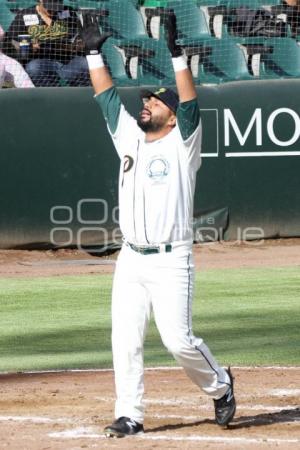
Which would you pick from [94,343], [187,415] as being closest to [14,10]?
[94,343]

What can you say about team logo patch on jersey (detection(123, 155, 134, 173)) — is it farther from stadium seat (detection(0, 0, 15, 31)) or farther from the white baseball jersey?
stadium seat (detection(0, 0, 15, 31))

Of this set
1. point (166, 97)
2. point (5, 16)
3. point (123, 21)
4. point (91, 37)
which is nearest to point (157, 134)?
point (166, 97)

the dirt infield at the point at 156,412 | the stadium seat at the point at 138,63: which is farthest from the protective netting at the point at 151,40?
the dirt infield at the point at 156,412

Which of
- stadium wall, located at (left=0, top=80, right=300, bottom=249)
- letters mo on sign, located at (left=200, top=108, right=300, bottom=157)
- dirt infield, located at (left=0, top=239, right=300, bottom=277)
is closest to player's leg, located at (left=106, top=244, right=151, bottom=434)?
dirt infield, located at (left=0, top=239, right=300, bottom=277)

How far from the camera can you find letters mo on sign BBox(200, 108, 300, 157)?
53.7 ft

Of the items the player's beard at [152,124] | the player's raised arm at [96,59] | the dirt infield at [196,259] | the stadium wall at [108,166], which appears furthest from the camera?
the stadium wall at [108,166]

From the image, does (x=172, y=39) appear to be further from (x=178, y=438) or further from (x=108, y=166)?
(x=108, y=166)

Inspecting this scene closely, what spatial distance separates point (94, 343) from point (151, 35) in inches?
350

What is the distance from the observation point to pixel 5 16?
1675cm

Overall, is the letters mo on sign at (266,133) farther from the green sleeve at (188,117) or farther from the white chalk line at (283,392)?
the green sleeve at (188,117)

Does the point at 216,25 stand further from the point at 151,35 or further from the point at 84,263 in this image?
the point at 84,263

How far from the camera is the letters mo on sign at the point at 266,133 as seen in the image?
16.4 metres

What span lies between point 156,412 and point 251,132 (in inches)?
407

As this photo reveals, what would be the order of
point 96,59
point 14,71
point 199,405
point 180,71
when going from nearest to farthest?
point 180,71 < point 96,59 < point 199,405 < point 14,71
